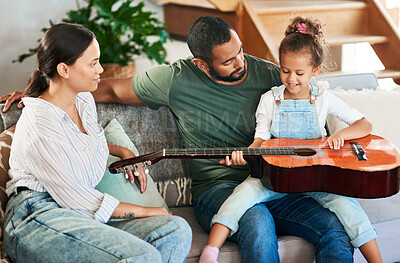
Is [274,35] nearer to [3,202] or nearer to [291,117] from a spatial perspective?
[291,117]

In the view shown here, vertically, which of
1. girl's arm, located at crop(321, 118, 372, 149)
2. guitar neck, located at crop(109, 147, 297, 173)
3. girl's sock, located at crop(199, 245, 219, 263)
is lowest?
girl's sock, located at crop(199, 245, 219, 263)

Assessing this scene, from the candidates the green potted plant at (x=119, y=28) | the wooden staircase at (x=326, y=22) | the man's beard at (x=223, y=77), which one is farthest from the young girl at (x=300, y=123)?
the green potted plant at (x=119, y=28)

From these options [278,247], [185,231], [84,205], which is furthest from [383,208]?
[84,205]

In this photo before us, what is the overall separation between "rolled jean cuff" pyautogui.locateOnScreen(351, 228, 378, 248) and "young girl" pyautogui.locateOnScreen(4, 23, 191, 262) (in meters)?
0.59

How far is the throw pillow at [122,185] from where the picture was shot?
72.6 inches

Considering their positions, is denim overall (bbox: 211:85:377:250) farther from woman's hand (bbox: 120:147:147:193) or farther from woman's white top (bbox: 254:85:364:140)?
woman's hand (bbox: 120:147:147:193)

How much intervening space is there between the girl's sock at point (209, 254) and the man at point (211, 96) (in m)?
0.18

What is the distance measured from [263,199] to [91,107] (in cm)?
73

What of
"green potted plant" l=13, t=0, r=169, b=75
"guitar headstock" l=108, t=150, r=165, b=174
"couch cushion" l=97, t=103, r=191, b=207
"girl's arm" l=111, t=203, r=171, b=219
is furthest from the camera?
"green potted plant" l=13, t=0, r=169, b=75

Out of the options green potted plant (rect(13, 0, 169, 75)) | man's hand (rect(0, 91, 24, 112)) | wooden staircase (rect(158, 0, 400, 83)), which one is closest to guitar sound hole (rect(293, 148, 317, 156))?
man's hand (rect(0, 91, 24, 112))

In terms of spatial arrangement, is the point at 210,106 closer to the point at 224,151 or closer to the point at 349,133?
the point at 224,151

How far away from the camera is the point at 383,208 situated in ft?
6.66

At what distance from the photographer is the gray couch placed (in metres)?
1.96

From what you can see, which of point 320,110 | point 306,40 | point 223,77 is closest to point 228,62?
point 223,77
